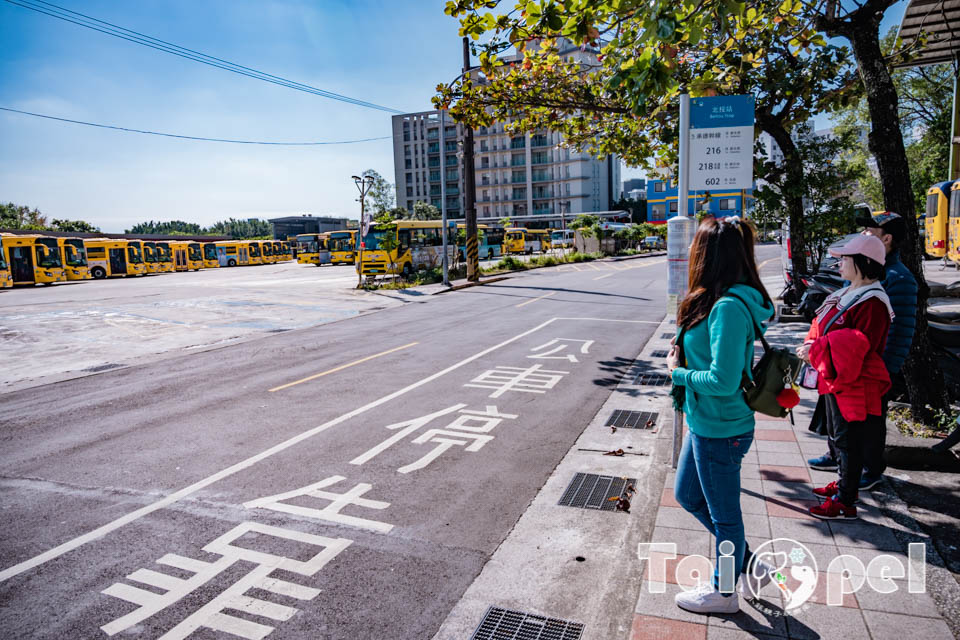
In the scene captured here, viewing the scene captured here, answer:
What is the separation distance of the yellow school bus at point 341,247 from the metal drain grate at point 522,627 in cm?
4341

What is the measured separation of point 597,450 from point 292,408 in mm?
3857

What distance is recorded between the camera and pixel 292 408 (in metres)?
7.27

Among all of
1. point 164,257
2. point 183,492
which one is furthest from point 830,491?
point 164,257

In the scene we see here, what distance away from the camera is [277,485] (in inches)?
194

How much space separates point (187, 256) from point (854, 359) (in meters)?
54.8

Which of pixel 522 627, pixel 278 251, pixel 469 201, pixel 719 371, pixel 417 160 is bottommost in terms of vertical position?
pixel 522 627

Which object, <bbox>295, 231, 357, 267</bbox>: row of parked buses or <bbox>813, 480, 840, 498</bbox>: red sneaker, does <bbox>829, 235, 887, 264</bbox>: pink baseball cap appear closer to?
<bbox>813, 480, 840, 498</bbox>: red sneaker

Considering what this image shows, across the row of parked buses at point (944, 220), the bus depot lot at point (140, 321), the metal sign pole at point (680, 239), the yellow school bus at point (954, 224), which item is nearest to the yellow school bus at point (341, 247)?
the bus depot lot at point (140, 321)

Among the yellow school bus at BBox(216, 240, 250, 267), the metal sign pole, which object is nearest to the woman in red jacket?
the metal sign pole

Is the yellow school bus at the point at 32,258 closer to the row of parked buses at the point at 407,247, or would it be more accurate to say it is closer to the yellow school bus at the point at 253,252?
the row of parked buses at the point at 407,247

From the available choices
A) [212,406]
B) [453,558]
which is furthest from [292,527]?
[212,406]

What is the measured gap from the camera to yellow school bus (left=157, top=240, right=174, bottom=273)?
45375 mm

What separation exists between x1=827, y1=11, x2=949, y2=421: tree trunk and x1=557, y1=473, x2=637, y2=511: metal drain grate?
2813mm

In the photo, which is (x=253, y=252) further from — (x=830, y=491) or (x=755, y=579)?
(x=755, y=579)
